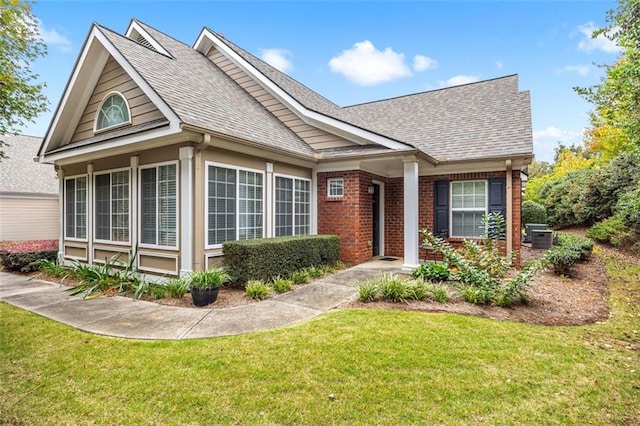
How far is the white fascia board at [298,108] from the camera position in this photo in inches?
343

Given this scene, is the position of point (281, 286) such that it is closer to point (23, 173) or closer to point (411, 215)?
point (411, 215)

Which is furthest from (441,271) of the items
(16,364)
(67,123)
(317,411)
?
(67,123)

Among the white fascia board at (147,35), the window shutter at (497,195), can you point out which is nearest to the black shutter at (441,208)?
the window shutter at (497,195)

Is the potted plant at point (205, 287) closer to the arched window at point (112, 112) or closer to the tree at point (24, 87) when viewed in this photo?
the arched window at point (112, 112)

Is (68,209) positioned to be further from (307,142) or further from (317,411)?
(317,411)

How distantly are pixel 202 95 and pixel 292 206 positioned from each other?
12.1 ft

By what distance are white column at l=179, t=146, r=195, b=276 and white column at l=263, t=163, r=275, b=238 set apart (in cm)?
204

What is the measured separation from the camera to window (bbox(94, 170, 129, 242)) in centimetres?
814

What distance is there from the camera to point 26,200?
16.9 m

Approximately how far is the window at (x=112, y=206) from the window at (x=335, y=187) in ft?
17.5

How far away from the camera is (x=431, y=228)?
1002 centimetres

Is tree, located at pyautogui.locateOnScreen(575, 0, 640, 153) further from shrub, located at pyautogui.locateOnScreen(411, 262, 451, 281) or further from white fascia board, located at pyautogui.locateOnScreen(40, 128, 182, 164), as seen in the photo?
white fascia board, located at pyautogui.locateOnScreen(40, 128, 182, 164)

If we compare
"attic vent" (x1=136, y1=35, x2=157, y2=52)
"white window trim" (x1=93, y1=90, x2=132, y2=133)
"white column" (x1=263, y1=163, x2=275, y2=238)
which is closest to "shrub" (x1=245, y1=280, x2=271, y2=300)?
"white column" (x1=263, y1=163, x2=275, y2=238)

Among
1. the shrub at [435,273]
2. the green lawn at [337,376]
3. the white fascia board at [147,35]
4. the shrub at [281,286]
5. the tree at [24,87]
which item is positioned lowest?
the green lawn at [337,376]
